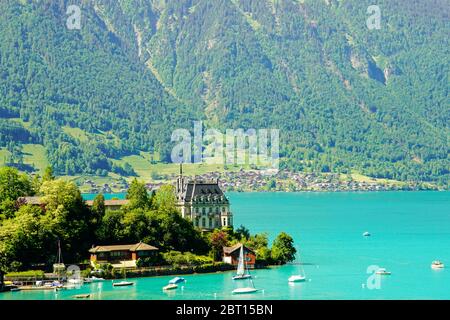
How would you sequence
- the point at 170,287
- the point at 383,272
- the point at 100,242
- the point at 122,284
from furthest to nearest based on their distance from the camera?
the point at 383,272 → the point at 100,242 → the point at 122,284 → the point at 170,287

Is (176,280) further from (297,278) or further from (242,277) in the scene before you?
(297,278)

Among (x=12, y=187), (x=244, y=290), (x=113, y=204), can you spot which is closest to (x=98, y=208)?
(x=113, y=204)

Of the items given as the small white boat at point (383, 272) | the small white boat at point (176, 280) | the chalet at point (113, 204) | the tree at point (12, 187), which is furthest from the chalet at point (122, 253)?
the small white boat at point (383, 272)

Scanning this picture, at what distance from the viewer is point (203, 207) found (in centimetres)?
8031

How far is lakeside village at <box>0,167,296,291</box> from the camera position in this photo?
6178 centimetres

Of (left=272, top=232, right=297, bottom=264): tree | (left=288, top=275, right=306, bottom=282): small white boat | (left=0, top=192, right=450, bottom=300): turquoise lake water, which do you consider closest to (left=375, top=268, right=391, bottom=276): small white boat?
(left=0, top=192, right=450, bottom=300): turquoise lake water

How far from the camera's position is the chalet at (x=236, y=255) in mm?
70000

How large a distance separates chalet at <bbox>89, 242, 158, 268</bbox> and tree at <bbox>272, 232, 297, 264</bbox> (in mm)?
11462

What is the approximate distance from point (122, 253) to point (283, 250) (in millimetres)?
14623

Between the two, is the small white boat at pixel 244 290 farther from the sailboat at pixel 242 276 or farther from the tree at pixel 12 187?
the tree at pixel 12 187

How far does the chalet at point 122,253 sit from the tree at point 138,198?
6550 millimetres

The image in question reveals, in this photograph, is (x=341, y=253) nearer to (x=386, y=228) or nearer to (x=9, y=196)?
(x=9, y=196)

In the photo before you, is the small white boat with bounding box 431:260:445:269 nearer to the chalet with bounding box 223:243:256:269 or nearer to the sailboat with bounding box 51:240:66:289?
the chalet with bounding box 223:243:256:269
